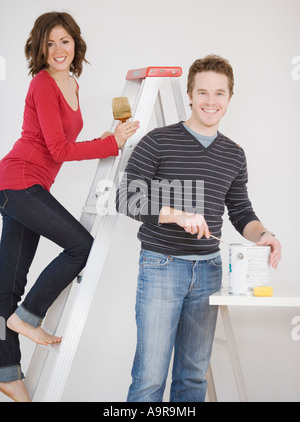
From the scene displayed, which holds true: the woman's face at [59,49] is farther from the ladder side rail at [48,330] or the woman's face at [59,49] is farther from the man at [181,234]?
the ladder side rail at [48,330]

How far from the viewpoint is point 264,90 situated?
2678 millimetres

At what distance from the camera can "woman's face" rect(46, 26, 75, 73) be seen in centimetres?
194

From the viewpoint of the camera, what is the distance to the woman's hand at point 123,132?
1.93 meters

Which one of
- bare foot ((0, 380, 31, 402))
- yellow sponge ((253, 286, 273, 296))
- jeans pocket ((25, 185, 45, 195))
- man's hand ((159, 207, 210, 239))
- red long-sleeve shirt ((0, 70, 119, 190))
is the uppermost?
red long-sleeve shirt ((0, 70, 119, 190))

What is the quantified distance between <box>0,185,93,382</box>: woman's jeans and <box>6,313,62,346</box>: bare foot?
18mm

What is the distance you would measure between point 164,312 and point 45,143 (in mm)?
753

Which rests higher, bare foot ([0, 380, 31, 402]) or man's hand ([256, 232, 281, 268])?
man's hand ([256, 232, 281, 268])

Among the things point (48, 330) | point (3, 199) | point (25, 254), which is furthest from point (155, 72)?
point (48, 330)

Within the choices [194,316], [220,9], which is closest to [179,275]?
[194,316]

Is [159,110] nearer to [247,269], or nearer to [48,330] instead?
[247,269]

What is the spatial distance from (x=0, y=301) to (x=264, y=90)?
5.39ft

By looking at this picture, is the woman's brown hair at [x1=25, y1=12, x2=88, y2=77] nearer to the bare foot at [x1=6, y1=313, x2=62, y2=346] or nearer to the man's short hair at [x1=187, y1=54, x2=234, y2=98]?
the man's short hair at [x1=187, y1=54, x2=234, y2=98]

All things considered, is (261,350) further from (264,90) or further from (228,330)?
(264,90)

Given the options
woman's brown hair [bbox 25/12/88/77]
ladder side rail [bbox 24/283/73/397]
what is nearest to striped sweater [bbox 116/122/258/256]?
ladder side rail [bbox 24/283/73/397]
